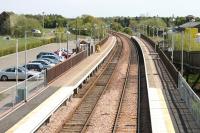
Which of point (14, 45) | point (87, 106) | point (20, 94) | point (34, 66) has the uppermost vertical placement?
point (14, 45)

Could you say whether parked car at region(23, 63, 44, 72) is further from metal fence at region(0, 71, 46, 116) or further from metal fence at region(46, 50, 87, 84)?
metal fence at region(0, 71, 46, 116)

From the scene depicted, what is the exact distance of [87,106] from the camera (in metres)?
30.9

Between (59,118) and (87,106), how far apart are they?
484 cm

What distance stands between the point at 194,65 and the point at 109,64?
728 inches

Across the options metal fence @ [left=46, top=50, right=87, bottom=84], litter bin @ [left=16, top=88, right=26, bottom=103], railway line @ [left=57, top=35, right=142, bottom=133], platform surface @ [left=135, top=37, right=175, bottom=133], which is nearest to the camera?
platform surface @ [left=135, top=37, right=175, bottom=133]

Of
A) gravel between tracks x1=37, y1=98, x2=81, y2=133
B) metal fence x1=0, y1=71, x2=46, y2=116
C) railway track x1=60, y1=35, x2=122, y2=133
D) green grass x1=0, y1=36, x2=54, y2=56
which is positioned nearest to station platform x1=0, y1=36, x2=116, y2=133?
metal fence x1=0, y1=71, x2=46, y2=116

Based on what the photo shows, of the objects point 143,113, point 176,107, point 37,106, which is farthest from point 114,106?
point 37,106

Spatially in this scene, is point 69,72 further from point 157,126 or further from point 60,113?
point 157,126

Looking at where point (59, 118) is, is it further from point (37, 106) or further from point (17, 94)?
point (17, 94)

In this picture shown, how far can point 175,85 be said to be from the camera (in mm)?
35250

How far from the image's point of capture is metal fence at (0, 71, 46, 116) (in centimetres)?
2420

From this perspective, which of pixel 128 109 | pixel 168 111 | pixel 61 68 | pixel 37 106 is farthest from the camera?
pixel 61 68

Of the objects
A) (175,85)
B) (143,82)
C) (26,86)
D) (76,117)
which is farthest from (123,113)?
(143,82)

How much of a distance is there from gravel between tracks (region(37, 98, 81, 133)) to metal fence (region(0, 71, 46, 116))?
6.38 feet
